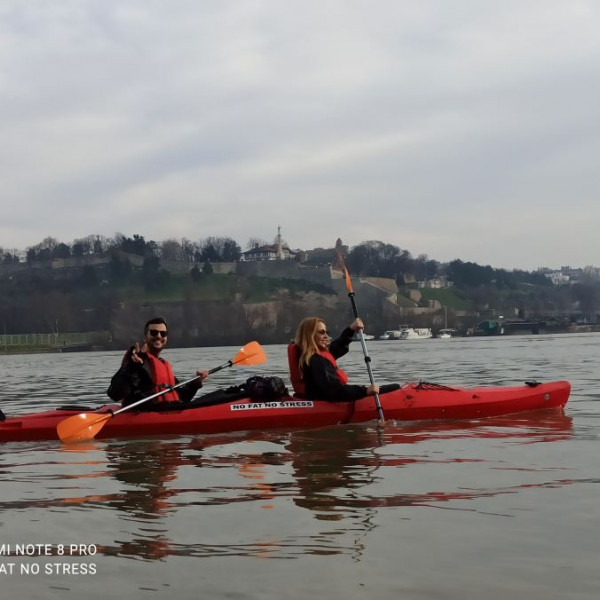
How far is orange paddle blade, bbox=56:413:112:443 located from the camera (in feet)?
31.3

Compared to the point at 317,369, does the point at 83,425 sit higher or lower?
lower

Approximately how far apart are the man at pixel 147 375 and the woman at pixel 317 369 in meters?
1.10

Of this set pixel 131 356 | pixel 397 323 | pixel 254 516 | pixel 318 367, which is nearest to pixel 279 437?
pixel 318 367

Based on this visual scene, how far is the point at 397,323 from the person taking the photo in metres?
121

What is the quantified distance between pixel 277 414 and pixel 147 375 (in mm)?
1545

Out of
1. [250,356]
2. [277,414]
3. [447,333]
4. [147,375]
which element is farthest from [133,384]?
[447,333]

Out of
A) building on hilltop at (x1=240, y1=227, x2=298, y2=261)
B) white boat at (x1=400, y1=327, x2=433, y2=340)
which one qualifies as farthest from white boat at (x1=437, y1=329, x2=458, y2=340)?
building on hilltop at (x1=240, y1=227, x2=298, y2=261)

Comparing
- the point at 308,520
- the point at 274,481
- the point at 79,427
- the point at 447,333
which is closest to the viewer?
the point at 308,520

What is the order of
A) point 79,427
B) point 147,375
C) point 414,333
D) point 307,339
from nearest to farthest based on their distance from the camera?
point 79,427 → point 307,339 → point 147,375 → point 414,333

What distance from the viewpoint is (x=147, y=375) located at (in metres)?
10.1

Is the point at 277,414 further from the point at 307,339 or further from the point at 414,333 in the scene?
the point at 414,333

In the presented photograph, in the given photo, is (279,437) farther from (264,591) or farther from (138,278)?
(138,278)

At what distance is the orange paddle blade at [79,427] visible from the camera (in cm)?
954

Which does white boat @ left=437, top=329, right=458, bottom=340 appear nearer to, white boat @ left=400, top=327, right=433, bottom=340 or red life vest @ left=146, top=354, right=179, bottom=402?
white boat @ left=400, top=327, right=433, bottom=340
